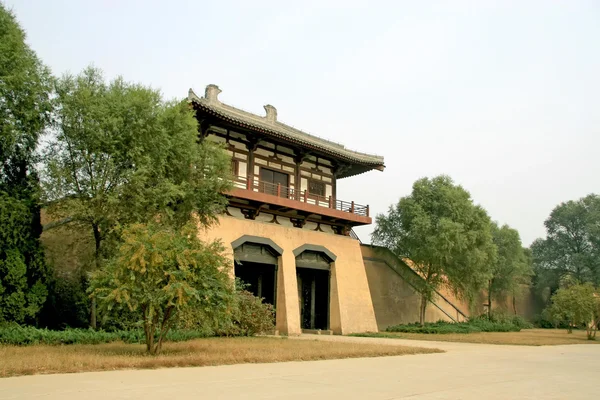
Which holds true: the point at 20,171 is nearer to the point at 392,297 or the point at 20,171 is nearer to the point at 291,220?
the point at 291,220

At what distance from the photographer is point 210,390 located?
22.1ft

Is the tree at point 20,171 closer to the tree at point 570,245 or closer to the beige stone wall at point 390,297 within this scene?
the beige stone wall at point 390,297

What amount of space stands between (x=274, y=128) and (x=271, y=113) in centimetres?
353

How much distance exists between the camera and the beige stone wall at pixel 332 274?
21531 mm

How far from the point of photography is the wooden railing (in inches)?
855

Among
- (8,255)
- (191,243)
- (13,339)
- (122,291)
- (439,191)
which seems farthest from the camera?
(439,191)

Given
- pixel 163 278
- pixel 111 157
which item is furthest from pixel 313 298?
pixel 163 278

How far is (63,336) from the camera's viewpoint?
44.2 feet

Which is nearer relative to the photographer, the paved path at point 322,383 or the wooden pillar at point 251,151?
the paved path at point 322,383

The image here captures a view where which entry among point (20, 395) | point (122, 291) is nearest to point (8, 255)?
point (122, 291)

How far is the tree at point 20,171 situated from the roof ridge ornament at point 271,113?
1175cm

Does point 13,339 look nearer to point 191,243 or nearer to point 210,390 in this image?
point 191,243

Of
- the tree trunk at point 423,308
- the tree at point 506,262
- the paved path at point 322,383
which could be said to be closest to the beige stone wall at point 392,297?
the tree trunk at point 423,308

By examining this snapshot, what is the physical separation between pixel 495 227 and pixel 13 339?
31.1m
